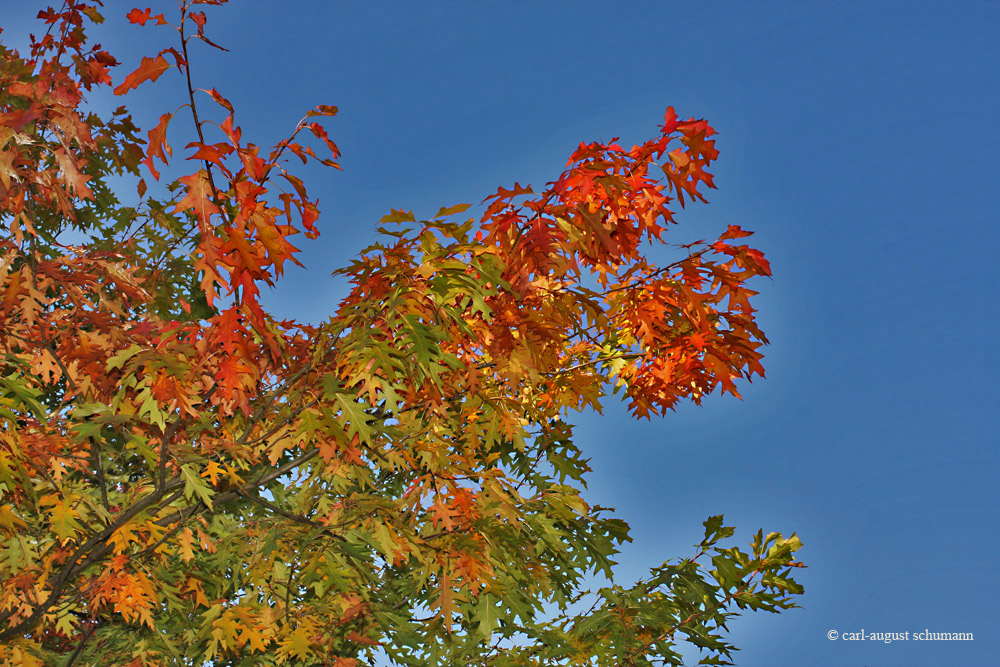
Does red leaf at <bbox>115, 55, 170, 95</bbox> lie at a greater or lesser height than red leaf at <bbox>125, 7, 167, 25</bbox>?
lesser

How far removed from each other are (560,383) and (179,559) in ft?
16.8

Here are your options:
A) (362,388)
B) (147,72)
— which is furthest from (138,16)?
(362,388)

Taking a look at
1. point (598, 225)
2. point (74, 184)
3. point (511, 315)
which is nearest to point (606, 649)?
point (511, 315)

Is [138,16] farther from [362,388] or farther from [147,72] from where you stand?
[362,388]

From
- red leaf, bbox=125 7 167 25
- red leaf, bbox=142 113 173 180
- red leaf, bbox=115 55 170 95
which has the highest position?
red leaf, bbox=125 7 167 25

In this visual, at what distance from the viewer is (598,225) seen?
356 centimetres

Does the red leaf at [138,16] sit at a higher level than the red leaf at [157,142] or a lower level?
higher

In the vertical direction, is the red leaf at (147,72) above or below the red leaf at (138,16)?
below

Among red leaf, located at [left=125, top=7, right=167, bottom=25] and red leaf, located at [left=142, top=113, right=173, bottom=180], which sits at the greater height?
red leaf, located at [left=125, top=7, right=167, bottom=25]

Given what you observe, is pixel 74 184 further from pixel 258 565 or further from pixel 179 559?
pixel 179 559

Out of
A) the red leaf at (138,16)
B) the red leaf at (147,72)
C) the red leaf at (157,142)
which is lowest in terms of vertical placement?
the red leaf at (157,142)

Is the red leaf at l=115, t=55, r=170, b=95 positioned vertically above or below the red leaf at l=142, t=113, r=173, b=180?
above

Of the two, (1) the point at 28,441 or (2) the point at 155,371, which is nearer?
(2) the point at 155,371

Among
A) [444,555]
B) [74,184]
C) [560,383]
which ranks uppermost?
[560,383]
